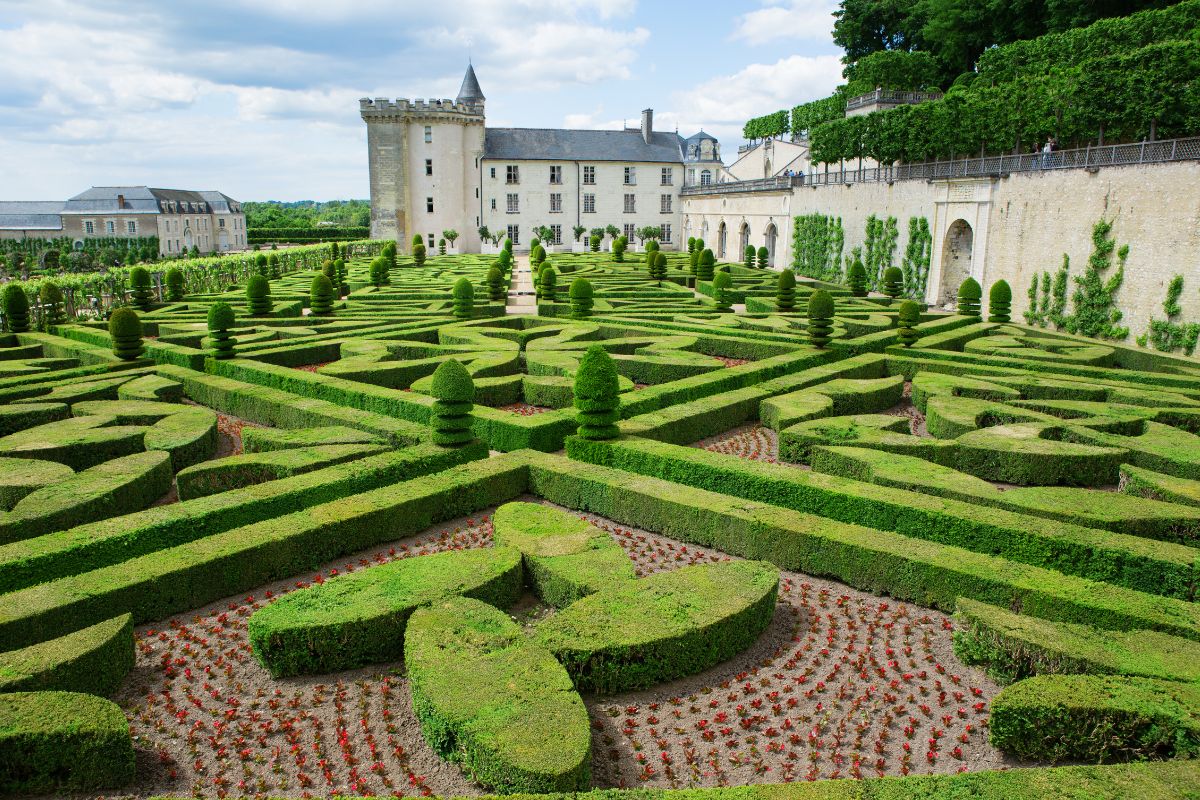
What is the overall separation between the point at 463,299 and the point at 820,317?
1050cm

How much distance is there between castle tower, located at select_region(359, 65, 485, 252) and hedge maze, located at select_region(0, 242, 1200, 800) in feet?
149

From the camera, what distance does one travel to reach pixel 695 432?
13336 millimetres

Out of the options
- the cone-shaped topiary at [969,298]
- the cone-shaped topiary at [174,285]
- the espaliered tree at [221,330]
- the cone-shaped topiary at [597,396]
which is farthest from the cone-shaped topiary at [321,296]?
the cone-shaped topiary at [969,298]

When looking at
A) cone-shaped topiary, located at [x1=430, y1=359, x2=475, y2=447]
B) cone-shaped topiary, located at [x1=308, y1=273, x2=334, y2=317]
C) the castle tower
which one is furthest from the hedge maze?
the castle tower

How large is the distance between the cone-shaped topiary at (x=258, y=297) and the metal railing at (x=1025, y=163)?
2595 centimetres

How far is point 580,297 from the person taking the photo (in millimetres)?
23609

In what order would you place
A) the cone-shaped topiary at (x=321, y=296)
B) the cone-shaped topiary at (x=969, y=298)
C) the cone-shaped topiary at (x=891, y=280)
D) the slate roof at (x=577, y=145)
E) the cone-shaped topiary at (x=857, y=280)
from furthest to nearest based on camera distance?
the slate roof at (x=577, y=145)
the cone-shaped topiary at (x=857, y=280)
the cone-shaped topiary at (x=891, y=280)
the cone-shaped topiary at (x=969, y=298)
the cone-shaped topiary at (x=321, y=296)

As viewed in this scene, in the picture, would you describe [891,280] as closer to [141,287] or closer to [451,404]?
[451,404]

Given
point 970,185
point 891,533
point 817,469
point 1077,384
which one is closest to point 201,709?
point 891,533

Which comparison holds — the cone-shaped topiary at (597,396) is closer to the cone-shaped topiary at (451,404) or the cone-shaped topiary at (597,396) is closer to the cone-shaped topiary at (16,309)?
the cone-shaped topiary at (451,404)

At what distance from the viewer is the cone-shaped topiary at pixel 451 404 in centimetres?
1127

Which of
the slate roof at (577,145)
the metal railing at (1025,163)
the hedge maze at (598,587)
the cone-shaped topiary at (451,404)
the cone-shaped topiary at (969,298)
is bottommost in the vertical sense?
the hedge maze at (598,587)

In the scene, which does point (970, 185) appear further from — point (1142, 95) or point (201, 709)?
point (201, 709)

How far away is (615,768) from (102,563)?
19.3ft
